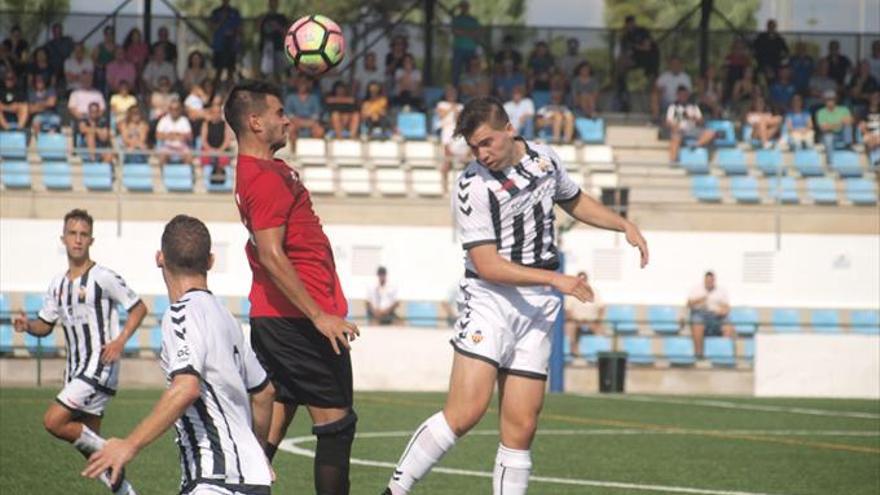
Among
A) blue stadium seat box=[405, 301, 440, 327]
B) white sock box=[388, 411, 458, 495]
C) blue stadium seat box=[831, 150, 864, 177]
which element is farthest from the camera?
blue stadium seat box=[831, 150, 864, 177]

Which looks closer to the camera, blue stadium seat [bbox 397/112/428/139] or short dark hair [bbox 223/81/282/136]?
short dark hair [bbox 223/81/282/136]

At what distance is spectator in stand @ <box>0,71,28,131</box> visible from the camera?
91.5ft

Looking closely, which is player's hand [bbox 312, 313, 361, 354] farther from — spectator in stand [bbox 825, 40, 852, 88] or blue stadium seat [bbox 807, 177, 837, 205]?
spectator in stand [bbox 825, 40, 852, 88]

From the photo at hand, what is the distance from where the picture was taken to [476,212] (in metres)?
8.49

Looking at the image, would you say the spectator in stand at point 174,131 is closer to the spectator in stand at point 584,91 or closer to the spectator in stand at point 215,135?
the spectator in stand at point 215,135

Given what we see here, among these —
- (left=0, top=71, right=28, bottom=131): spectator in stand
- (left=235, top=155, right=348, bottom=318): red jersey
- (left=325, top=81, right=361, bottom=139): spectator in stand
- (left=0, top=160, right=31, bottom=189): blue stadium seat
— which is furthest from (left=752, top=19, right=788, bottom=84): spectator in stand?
(left=235, top=155, right=348, bottom=318): red jersey

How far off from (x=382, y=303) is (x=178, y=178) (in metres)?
4.15

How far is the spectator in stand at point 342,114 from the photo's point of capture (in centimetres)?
2856

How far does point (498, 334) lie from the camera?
8.46 meters

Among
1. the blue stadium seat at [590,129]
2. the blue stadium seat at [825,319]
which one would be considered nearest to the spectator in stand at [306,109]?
the blue stadium seat at [590,129]

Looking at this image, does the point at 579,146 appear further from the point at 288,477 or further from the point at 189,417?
the point at 189,417

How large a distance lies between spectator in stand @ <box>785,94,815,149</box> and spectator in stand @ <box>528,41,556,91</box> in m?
4.38

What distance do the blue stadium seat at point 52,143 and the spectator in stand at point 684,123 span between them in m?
10.4

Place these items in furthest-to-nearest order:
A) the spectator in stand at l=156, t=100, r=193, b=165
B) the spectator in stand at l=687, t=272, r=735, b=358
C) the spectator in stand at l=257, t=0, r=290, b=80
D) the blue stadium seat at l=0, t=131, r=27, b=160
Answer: the spectator in stand at l=257, t=0, r=290, b=80, the spectator in stand at l=156, t=100, r=193, b=165, the blue stadium seat at l=0, t=131, r=27, b=160, the spectator in stand at l=687, t=272, r=735, b=358
